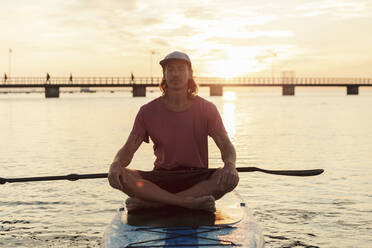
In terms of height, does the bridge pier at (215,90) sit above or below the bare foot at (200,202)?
above

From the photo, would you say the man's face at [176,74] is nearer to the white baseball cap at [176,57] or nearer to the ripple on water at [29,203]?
the white baseball cap at [176,57]

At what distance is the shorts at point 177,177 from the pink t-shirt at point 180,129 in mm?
203

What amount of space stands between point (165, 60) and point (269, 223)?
4.63m

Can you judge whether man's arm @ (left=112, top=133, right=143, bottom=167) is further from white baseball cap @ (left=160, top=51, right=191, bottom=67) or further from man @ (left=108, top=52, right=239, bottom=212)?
white baseball cap @ (left=160, top=51, right=191, bottom=67)

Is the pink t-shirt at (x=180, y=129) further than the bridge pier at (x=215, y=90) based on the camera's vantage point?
No

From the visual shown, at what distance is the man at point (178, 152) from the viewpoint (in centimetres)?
636

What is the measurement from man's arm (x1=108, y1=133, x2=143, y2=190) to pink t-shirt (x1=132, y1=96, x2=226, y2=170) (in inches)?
4.8

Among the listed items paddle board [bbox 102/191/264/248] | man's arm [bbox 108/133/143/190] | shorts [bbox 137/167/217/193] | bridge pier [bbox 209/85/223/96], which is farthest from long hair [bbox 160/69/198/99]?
bridge pier [bbox 209/85/223/96]

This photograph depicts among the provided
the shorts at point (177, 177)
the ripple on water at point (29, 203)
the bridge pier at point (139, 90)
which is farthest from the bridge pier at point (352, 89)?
the shorts at point (177, 177)

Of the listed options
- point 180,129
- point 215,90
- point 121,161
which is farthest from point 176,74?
point 215,90

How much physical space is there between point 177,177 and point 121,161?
28.8 inches

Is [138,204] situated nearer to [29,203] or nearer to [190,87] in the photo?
[190,87]

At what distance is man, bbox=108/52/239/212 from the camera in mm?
6363

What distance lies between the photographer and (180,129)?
660cm
